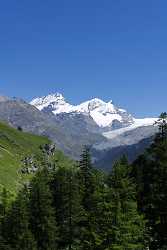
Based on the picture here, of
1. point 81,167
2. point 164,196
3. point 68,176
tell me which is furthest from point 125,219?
point 68,176

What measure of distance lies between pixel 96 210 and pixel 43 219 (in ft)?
86.6

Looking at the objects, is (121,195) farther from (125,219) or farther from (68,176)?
(68,176)

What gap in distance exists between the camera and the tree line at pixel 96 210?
43.2 meters

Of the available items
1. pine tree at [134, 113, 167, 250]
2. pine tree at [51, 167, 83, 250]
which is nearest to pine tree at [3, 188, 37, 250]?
pine tree at [51, 167, 83, 250]

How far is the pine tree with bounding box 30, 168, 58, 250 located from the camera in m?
74.8

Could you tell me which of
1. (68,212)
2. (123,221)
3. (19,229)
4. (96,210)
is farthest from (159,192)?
(68,212)

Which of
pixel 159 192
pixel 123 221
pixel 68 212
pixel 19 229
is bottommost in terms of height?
pixel 123 221

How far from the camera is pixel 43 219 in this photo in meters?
75.2

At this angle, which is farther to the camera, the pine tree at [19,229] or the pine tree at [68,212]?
the pine tree at [68,212]

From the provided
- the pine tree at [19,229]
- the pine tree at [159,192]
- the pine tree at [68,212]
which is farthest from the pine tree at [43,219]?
the pine tree at [159,192]

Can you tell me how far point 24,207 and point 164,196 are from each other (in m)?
33.1

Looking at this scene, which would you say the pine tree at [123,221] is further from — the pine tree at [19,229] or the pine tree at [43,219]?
the pine tree at [19,229]

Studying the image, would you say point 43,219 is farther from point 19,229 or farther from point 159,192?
point 159,192

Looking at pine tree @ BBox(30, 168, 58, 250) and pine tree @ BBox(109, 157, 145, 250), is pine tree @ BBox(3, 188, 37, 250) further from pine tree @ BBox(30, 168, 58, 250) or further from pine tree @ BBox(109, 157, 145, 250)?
pine tree @ BBox(109, 157, 145, 250)
